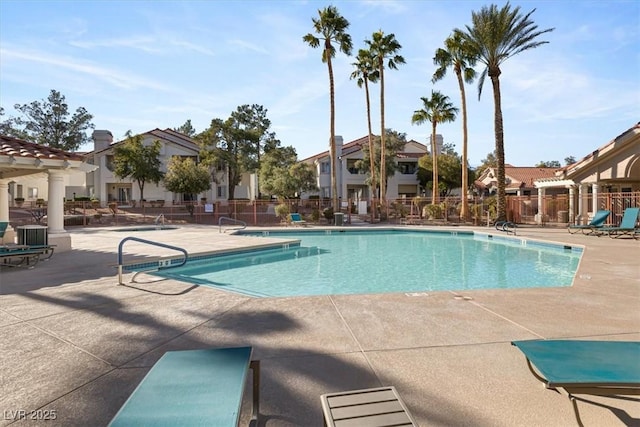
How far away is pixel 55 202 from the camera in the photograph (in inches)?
449

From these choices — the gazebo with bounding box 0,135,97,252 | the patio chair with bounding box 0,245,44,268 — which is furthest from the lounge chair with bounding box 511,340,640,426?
the gazebo with bounding box 0,135,97,252

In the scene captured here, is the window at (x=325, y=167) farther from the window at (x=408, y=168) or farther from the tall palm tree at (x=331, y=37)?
the tall palm tree at (x=331, y=37)

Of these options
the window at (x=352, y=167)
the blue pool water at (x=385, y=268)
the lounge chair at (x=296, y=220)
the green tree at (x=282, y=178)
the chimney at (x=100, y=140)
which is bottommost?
the blue pool water at (x=385, y=268)

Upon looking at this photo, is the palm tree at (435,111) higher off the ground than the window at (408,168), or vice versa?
the palm tree at (435,111)

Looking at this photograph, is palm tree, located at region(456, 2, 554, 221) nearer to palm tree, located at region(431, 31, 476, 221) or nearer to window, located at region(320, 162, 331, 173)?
palm tree, located at region(431, 31, 476, 221)

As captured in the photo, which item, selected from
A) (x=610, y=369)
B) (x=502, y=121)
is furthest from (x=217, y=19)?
(x=502, y=121)

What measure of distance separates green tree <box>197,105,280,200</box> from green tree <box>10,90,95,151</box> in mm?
22205

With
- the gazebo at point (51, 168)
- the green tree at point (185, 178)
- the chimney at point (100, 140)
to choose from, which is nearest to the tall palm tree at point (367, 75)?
the green tree at point (185, 178)

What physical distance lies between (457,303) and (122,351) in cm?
438

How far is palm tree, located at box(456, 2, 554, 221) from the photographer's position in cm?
2044

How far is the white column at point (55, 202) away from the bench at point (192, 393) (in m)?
11.3

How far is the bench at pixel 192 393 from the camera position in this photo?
1.85 m

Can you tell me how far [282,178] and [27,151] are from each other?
2338 centimetres

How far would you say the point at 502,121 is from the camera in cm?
2169
